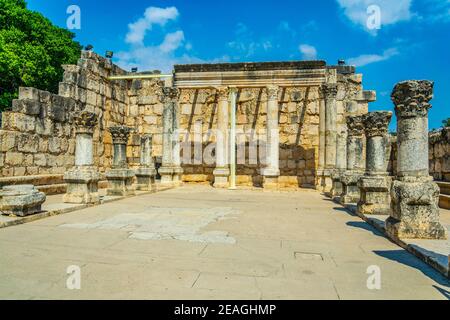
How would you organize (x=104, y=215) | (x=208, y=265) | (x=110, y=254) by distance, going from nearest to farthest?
(x=208, y=265) < (x=110, y=254) < (x=104, y=215)

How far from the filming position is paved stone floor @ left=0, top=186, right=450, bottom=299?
298 centimetres

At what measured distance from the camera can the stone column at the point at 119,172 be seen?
10.4 m

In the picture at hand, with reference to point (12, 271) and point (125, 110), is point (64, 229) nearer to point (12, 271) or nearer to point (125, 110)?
point (12, 271)

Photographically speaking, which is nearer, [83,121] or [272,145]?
[83,121]

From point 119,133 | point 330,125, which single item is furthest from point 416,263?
point 330,125

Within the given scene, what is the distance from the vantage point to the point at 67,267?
3.59 meters

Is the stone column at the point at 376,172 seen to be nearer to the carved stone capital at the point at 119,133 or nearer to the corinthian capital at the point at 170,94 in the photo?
the carved stone capital at the point at 119,133

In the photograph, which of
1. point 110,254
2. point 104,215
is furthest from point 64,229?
point 110,254

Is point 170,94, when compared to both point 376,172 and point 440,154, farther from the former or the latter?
point 440,154

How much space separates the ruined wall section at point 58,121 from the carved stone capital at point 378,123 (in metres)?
7.98

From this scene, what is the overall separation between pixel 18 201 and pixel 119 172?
440 centimetres

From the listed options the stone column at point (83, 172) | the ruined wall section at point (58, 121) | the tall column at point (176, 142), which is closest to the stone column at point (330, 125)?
the tall column at point (176, 142)

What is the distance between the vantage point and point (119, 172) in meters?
10.5
